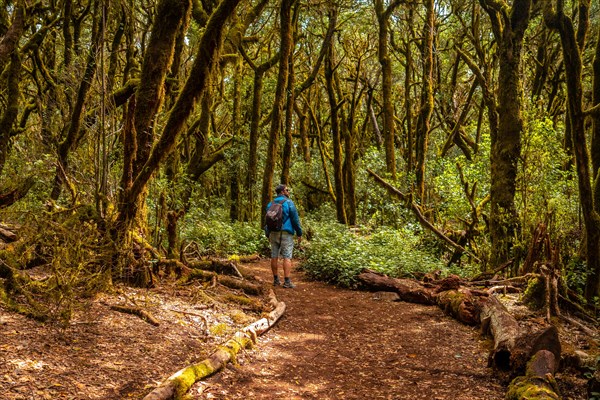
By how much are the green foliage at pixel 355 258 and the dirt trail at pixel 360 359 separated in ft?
7.89

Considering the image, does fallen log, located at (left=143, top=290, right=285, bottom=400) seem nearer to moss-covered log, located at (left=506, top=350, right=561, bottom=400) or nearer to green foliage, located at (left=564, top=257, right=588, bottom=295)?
moss-covered log, located at (left=506, top=350, right=561, bottom=400)

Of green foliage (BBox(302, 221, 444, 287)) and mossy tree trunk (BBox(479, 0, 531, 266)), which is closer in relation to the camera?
mossy tree trunk (BBox(479, 0, 531, 266))

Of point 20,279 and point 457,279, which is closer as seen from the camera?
point 20,279

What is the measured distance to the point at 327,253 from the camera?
13.3 m

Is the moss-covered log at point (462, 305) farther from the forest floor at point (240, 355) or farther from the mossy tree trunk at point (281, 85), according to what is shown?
the mossy tree trunk at point (281, 85)

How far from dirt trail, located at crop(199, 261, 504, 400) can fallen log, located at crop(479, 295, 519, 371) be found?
9.1 inches

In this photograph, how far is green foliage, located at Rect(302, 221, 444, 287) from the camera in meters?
12.3

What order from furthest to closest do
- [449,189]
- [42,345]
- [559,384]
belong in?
[449,189] < [559,384] < [42,345]

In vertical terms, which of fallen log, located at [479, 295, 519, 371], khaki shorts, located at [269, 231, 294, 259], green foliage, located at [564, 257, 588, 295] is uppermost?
khaki shorts, located at [269, 231, 294, 259]

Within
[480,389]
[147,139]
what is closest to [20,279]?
[147,139]

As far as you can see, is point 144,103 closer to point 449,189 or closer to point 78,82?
point 78,82

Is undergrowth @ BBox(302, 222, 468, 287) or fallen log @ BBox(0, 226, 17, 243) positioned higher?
fallen log @ BBox(0, 226, 17, 243)

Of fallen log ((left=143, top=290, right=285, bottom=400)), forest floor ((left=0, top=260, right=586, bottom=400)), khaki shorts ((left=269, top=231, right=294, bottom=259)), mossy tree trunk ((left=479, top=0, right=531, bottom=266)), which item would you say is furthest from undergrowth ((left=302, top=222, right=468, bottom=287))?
fallen log ((left=143, top=290, right=285, bottom=400))

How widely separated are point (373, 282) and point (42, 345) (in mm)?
7652
